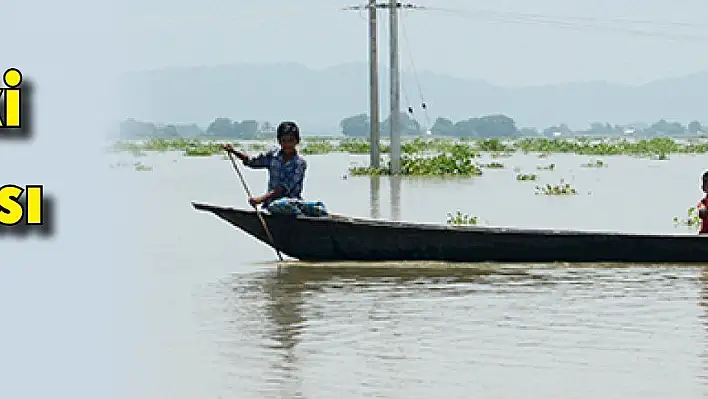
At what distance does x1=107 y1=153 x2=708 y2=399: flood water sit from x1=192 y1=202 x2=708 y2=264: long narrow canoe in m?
0.13

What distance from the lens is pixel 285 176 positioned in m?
12.1

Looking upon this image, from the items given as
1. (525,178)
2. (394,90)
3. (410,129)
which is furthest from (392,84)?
(410,129)

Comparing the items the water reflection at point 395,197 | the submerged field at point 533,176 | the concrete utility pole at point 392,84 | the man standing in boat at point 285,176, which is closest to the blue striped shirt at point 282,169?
the man standing in boat at point 285,176

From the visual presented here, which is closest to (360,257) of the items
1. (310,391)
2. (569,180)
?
(310,391)

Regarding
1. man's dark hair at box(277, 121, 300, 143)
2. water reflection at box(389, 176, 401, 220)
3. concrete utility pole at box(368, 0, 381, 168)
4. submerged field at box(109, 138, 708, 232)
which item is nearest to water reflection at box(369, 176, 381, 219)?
water reflection at box(389, 176, 401, 220)

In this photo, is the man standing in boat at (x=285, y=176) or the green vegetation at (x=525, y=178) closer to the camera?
the man standing in boat at (x=285, y=176)

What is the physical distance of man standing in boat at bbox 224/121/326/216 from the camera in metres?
12.0

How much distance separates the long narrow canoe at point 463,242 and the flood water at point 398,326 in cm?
13

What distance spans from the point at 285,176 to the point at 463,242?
5.52ft

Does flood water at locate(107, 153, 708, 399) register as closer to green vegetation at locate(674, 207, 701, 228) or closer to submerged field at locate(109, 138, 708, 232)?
submerged field at locate(109, 138, 708, 232)

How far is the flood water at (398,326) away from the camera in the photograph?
759cm

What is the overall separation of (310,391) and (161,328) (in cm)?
230

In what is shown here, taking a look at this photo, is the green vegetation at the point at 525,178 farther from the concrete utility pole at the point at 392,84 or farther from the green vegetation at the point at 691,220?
the green vegetation at the point at 691,220

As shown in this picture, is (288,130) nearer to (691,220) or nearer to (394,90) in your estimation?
(691,220)
